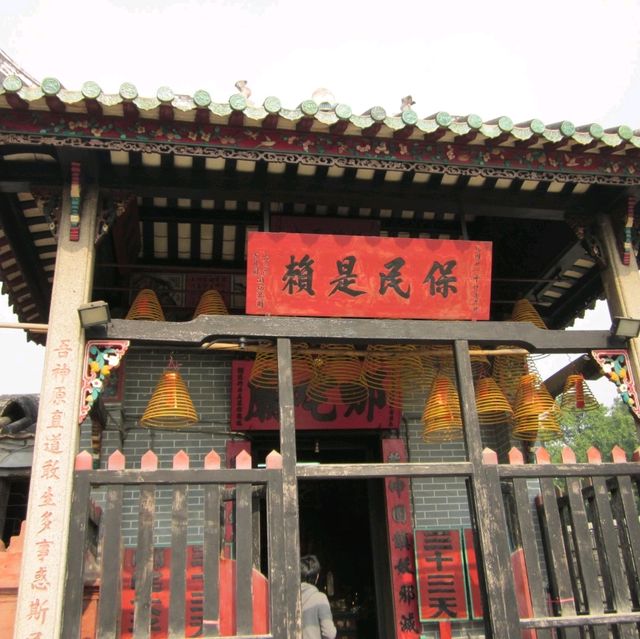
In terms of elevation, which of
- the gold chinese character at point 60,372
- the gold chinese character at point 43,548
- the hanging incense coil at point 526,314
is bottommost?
the gold chinese character at point 43,548

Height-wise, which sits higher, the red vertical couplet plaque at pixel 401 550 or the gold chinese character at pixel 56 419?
the gold chinese character at pixel 56 419

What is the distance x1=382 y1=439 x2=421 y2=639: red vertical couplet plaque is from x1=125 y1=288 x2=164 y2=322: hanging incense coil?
112 inches

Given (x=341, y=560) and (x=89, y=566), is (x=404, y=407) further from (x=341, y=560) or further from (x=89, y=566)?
(x=89, y=566)

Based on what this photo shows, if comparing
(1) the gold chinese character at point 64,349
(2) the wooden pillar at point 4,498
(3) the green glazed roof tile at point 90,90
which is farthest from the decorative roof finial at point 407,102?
(2) the wooden pillar at point 4,498

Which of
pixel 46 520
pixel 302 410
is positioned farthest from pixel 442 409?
pixel 46 520

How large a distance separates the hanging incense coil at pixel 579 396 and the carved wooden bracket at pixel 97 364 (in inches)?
177

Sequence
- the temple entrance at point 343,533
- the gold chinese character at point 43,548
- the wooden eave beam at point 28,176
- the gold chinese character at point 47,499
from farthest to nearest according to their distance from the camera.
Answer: the temple entrance at point 343,533, the wooden eave beam at point 28,176, the gold chinese character at point 47,499, the gold chinese character at point 43,548

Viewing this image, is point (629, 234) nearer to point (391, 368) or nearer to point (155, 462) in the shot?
point (391, 368)

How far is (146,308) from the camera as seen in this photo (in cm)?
658

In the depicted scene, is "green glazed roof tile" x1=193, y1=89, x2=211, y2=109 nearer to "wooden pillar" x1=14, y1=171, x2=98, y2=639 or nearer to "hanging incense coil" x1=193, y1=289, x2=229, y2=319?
"wooden pillar" x1=14, y1=171, x2=98, y2=639

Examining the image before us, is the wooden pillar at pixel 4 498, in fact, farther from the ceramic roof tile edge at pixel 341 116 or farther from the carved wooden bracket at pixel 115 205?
the ceramic roof tile edge at pixel 341 116

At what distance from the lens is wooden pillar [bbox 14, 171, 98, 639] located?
163 inches

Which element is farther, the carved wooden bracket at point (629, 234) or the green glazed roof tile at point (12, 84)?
the carved wooden bracket at point (629, 234)

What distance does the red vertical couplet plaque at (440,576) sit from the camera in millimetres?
7035
